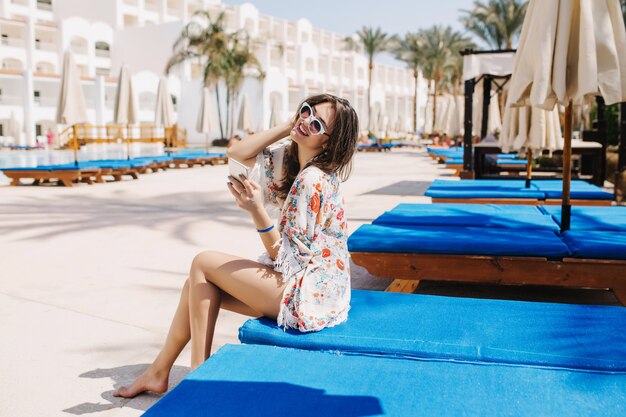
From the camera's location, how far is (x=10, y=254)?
6.36 metres

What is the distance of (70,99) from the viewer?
14852 millimetres

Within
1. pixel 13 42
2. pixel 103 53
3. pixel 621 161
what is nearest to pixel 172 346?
pixel 621 161

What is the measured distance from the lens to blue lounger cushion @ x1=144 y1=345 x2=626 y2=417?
2.01m

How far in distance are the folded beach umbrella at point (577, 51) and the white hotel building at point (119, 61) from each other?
89.7 feet

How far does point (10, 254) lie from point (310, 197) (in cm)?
500

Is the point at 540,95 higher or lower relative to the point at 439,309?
higher

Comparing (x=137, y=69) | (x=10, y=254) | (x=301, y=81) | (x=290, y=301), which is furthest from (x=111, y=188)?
(x=301, y=81)

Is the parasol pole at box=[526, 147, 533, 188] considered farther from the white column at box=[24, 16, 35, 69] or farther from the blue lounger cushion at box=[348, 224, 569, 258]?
the white column at box=[24, 16, 35, 69]

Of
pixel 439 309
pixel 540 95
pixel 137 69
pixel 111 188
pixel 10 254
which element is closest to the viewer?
pixel 439 309

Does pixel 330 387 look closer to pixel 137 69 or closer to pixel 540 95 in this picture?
pixel 540 95

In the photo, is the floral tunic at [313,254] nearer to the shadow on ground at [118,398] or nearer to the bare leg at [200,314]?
the bare leg at [200,314]

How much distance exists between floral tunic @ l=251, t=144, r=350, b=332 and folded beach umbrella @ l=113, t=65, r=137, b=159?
16503 mm

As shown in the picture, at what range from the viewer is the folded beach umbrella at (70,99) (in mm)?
14725

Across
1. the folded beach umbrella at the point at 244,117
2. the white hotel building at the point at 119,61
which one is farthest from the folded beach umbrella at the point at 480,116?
the white hotel building at the point at 119,61
